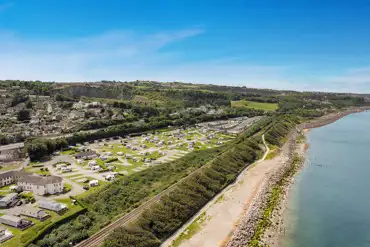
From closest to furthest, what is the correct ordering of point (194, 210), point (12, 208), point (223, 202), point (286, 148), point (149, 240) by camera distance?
point (149, 240) < point (12, 208) < point (194, 210) < point (223, 202) < point (286, 148)

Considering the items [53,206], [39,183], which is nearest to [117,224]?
[53,206]

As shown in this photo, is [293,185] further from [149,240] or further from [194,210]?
[149,240]

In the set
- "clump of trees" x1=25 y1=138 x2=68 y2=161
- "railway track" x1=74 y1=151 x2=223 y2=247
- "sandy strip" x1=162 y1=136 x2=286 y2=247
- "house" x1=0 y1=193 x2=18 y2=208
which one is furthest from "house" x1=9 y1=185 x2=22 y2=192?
"sandy strip" x1=162 y1=136 x2=286 y2=247

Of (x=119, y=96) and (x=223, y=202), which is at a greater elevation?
(x=119, y=96)

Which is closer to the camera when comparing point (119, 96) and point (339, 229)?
point (339, 229)

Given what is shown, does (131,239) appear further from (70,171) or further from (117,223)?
(70,171)

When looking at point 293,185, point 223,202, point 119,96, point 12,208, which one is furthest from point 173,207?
point 119,96

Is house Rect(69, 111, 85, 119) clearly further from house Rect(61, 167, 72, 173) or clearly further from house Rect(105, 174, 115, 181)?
house Rect(105, 174, 115, 181)

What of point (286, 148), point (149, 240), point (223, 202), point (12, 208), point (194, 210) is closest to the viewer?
point (149, 240)
